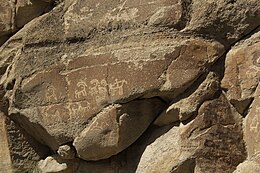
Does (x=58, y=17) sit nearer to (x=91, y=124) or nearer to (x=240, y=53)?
(x=91, y=124)

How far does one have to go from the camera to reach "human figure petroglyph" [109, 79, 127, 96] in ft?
15.9

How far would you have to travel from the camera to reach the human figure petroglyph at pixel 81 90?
4.96m

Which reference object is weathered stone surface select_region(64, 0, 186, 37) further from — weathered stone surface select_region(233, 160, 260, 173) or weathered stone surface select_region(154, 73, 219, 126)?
weathered stone surface select_region(233, 160, 260, 173)

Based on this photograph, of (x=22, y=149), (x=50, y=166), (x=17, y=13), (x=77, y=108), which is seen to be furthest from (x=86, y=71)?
(x=17, y=13)

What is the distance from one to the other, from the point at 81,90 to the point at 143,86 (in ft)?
1.34

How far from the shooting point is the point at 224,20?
15.8 ft

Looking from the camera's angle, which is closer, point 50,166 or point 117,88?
point 117,88

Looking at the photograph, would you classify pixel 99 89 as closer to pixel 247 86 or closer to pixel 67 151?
pixel 67 151

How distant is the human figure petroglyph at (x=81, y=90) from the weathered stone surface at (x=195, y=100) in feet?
1.70

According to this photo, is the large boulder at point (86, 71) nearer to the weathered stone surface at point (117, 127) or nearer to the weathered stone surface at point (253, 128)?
the weathered stone surface at point (117, 127)

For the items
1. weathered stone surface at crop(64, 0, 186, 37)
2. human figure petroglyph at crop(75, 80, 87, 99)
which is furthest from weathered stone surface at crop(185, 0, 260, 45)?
human figure petroglyph at crop(75, 80, 87, 99)

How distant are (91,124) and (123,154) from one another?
299 millimetres

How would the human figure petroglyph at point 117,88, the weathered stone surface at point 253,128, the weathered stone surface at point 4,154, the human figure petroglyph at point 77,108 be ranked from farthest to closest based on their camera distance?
the weathered stone surface at point 4,154
the human figure petroglyph at point 77,108
the human figure petroglyph at point 117,88
the weathered stone surface at point 253,128

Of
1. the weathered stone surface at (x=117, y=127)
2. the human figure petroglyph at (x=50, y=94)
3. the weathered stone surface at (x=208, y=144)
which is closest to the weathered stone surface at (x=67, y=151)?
the weathered stone surface at (x=117, y=127)
